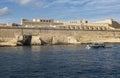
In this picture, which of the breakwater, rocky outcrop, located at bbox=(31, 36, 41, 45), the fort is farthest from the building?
rocky outcrop, located at bbox=(31, 36, 41, 45)

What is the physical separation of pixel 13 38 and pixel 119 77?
282 feet

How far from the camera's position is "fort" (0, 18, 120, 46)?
122625mm

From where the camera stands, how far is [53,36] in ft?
425

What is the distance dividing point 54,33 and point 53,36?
233cm

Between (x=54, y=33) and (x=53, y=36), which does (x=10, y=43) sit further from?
(x=54, y=33)

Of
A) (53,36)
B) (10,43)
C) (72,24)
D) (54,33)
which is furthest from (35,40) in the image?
(72,24)

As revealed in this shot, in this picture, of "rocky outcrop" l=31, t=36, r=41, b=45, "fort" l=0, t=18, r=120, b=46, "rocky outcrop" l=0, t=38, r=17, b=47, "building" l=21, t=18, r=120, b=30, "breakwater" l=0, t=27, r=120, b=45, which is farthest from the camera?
"building" l=21, t=18, r=120, b=30

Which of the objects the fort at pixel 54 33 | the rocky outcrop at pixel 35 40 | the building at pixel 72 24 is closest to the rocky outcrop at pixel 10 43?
the fort at pixel 54 33

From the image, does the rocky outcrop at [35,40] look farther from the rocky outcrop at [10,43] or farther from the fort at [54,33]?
the rocky outcrop at [10,43]

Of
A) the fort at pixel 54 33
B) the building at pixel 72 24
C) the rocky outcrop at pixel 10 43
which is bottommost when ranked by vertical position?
the rocky outcrop at pixel 10 43

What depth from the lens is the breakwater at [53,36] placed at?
122438mm

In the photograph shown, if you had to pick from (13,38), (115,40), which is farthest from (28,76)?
(115,40)

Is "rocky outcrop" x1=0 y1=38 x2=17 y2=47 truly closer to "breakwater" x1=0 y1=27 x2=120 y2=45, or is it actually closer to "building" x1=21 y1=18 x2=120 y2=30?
"breakwater" x1=0 y1=27 x2=120 y2=45

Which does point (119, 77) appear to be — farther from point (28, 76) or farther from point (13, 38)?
point (13, 38)
